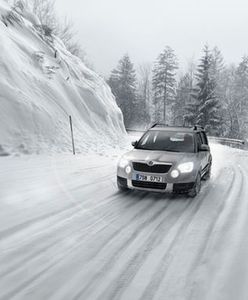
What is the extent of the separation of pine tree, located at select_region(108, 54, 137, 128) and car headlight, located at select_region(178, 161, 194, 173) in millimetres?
52214

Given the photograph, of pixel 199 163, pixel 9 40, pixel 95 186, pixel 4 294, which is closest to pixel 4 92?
pixel 9 40

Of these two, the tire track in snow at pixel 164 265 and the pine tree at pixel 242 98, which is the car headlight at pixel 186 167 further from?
the pine tree at pixel 242 98

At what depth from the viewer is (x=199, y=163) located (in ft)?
28.4

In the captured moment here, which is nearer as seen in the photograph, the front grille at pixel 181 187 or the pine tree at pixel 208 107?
the front grille at pixel 181 187

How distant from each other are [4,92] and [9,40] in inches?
191

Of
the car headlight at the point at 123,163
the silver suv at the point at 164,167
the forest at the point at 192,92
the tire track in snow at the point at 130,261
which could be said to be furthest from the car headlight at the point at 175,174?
the forest at the point at 192,92

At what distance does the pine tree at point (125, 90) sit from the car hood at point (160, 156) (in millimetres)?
51644

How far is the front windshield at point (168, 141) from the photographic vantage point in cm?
916

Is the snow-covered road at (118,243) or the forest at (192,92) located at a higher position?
the forest at (192,92)

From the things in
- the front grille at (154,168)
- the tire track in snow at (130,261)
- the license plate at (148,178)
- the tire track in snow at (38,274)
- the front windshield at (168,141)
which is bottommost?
the tire track in snow at (130,261)

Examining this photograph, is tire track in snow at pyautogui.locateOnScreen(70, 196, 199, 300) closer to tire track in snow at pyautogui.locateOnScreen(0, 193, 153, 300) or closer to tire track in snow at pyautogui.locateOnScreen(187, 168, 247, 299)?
tire track in snow at pyautogui.locateOnScreen(0, 193, 153, 300)

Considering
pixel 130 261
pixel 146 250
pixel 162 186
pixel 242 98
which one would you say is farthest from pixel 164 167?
pixel 242 98

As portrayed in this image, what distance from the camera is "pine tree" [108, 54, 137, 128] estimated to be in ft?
199

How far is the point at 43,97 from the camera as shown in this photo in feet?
54.7
